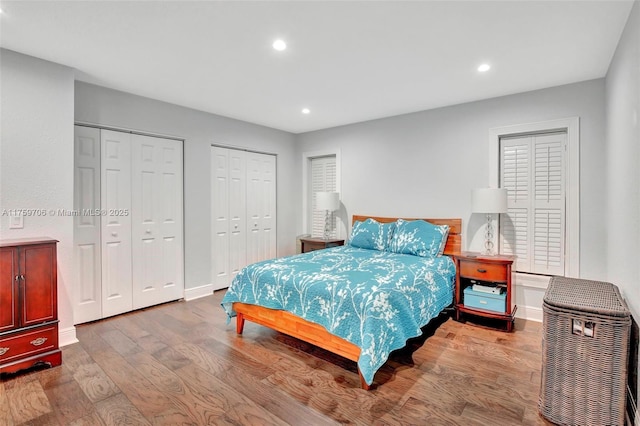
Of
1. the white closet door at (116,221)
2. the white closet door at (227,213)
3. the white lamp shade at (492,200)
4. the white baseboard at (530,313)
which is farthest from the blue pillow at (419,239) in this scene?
the white closet door at (116,221)

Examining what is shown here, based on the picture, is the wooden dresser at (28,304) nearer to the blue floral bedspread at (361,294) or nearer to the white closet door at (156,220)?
the white closet door at (156,220)

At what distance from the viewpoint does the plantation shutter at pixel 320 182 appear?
539cm

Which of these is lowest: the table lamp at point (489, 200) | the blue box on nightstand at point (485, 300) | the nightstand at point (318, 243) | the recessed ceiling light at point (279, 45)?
the blue box on nightstand at point (485, 300)

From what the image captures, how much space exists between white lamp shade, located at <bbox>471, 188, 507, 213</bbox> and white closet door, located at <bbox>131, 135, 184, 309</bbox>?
11.8 feet

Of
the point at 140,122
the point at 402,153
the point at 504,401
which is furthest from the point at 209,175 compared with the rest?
the point at 504,401

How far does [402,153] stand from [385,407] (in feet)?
10.8

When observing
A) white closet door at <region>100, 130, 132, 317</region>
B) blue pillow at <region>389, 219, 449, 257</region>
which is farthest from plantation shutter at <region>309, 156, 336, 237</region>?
white closet door at <region>100, 130, 132, 317</region>

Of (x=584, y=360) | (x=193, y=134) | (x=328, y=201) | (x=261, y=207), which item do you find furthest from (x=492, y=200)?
(x=193, y=134)

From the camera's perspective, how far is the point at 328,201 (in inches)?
191

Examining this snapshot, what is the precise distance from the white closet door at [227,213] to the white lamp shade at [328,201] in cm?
118

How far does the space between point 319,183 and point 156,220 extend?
8.73 ft

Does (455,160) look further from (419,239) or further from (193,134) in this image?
(193,134)

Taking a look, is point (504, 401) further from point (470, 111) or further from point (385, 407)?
point (470, 111)

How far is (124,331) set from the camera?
3180mm
